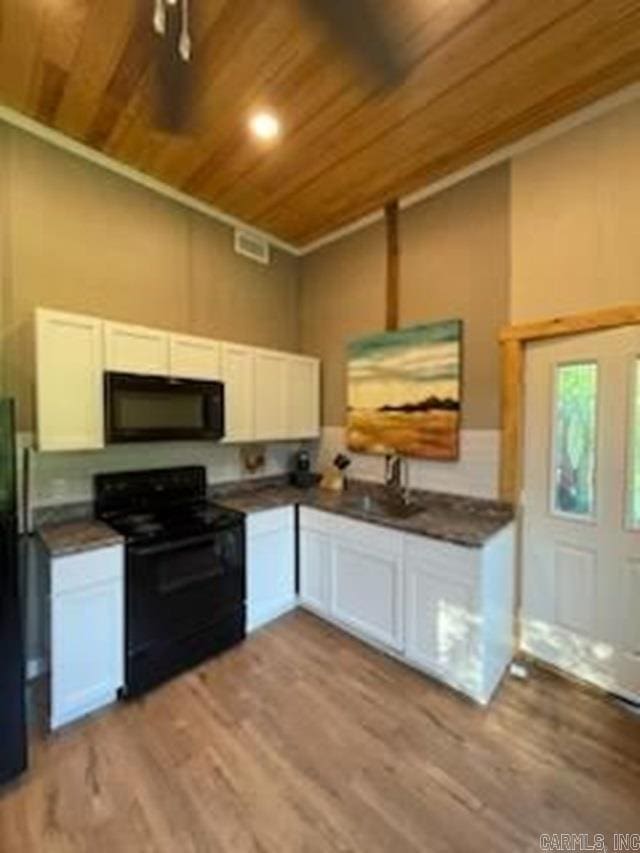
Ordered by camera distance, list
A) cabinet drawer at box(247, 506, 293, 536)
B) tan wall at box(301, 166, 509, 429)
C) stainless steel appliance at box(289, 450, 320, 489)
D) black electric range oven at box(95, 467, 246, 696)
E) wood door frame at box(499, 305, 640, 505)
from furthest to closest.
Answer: stainless steel appliance at box(289, 450, 320, 489), cabinet drawer at box(247, 506, 293, 536), tan wall at box(301, 166, 509, 429), wood door frame at box(499, 305, 640, 505), black electric range oven at box(95, 467, 246, 696)

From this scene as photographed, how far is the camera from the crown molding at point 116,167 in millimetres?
2404

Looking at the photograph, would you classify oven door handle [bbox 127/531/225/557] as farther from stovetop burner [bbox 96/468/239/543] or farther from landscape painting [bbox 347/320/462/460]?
landscape painting [bbox 347/320/462/460]

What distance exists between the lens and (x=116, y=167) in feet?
9.19

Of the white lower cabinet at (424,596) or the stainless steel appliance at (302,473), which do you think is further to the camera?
the stainless steel appliance at (302,473)

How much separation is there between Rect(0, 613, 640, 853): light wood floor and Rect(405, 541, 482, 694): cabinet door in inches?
5.9

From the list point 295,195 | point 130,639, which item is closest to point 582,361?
point 295,195

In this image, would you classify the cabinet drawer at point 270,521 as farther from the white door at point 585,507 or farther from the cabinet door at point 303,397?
the white door at point 585,507

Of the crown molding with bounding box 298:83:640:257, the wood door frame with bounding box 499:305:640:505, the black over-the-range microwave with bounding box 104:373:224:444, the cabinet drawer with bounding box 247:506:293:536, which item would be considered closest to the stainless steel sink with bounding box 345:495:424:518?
the cabinet drawer with bounding box 247:506:293:536

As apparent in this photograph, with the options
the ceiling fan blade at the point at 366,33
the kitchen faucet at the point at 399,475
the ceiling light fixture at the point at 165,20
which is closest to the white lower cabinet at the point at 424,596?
the kitchen faucet at the point at 399,475

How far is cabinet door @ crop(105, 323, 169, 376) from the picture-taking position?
247 centimetres

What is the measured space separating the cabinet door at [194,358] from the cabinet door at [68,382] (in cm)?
47

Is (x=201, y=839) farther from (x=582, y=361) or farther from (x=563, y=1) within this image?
(x=563, y=1)

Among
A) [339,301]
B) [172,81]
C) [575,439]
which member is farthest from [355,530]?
[172,81]

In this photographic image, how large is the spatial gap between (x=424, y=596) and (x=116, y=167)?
3273mm
